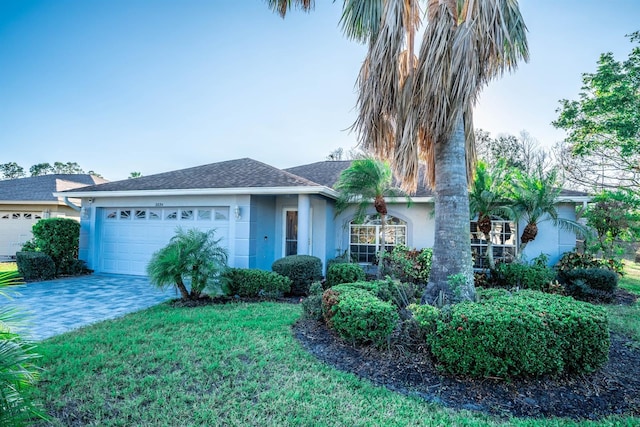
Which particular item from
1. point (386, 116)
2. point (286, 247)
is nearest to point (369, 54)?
point (386, 116)

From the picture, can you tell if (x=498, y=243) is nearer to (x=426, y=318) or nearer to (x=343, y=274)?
(x=343, y=274)

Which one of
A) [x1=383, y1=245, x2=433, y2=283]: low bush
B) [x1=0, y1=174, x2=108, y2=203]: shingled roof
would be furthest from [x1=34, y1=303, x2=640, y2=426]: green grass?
[x1=0, y1=174, x2=108, y2=203]: shingled roof

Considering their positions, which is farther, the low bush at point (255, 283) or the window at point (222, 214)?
the window at point (222, 214)

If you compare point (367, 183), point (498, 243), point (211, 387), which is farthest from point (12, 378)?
point (498, 243)

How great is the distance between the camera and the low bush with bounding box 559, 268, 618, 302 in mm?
8828

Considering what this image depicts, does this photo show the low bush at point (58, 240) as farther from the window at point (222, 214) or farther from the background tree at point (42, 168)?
the background tree at point (42, 168)

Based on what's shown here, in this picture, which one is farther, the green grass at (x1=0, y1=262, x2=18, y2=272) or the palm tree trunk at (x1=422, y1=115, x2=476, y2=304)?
the green grass at (x1=0, y1=262, x2=18, y2=272)

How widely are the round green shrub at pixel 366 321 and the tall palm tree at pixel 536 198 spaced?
706 centimetres

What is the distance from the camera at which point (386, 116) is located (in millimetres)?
6238

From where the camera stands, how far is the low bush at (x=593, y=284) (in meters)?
8.83

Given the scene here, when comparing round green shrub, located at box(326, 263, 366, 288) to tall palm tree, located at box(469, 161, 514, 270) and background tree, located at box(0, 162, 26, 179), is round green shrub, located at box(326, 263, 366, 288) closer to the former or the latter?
tall palm tree, located at box(469, 161, 514, 270)

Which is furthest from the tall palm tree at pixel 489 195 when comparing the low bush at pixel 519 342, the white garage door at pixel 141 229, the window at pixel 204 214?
the window at pixel 204 214

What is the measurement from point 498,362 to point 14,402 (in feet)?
14.9

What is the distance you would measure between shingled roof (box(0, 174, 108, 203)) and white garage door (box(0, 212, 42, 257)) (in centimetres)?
88
